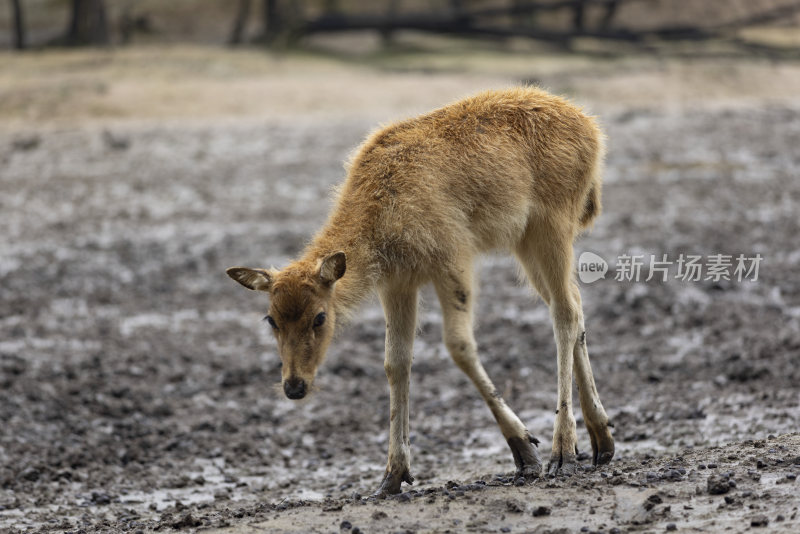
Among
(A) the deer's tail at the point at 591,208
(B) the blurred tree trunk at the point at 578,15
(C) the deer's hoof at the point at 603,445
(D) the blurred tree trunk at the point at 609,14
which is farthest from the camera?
(B) the blurred tree trunk at the point at 578,15

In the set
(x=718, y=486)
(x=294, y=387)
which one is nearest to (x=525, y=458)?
(x=718, y=486)

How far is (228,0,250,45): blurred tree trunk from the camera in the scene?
32688 millimetres

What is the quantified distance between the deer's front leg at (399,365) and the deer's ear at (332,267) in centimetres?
61

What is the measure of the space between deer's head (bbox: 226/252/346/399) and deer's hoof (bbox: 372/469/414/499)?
86 centimetres

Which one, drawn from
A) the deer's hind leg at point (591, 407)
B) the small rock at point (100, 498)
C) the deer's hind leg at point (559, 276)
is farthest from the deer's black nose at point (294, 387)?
the small rock at point (100, 498)

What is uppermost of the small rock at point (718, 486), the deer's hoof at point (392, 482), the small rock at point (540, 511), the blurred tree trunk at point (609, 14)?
the blurred tree trunk at point (609, 14)

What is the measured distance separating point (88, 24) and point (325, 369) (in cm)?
2551

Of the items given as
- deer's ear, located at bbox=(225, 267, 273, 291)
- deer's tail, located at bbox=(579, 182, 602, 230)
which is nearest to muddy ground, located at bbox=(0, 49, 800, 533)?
deer's ear, located at bbox=(225, 267, 273, 291)

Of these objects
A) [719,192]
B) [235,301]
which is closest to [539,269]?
[235,301]

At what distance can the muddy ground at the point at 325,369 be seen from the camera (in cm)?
526

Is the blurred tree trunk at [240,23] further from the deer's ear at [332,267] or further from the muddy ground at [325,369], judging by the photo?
the deer's ear at [332,267]

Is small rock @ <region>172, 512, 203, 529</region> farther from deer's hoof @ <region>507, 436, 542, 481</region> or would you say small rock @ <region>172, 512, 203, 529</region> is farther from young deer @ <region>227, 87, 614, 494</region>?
deer's hoof @ <region>507, 436, 542, 481</region>

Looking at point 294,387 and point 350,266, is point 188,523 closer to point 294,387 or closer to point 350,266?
point 294,387

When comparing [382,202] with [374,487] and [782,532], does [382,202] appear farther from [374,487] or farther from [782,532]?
[782,532]
